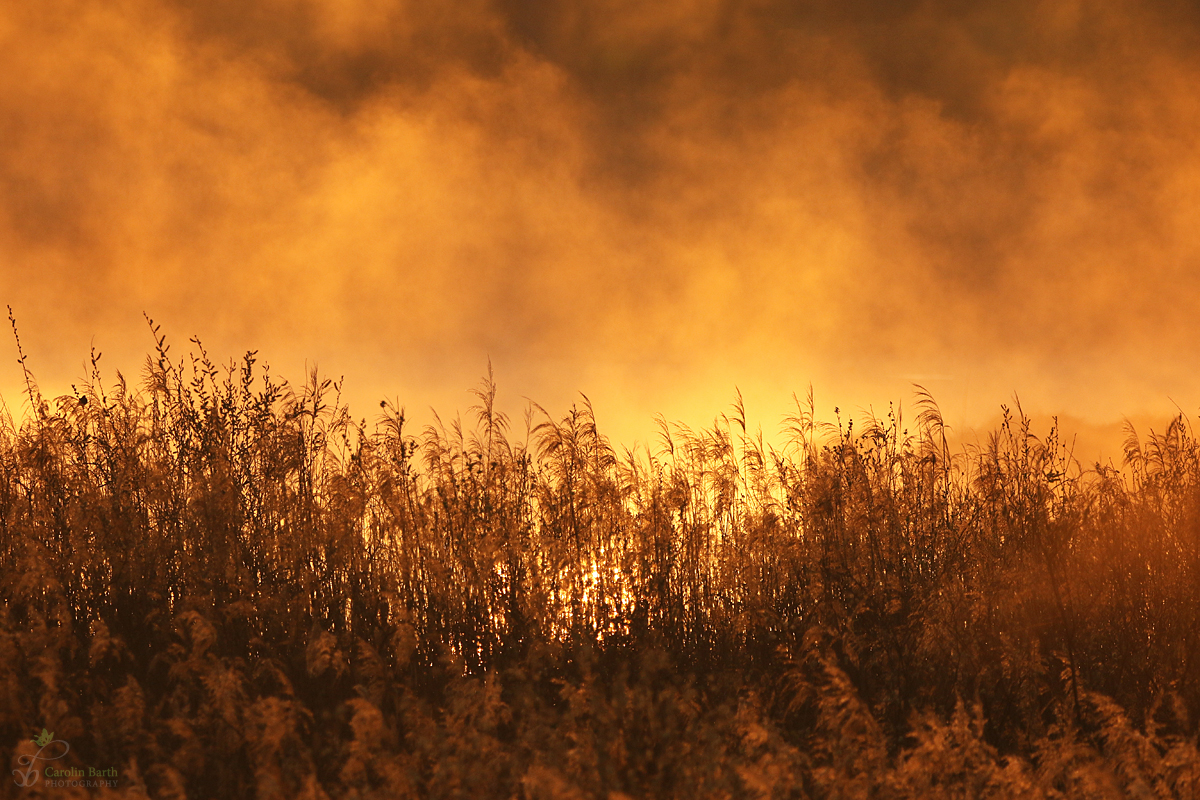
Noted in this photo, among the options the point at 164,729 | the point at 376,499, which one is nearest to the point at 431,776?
the point at 164,729

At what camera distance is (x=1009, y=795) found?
3.89 meters

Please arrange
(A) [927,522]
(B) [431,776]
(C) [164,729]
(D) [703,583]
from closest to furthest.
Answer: (B) [431,776] → (C) [164,729] → (D) [703,583] → (A) [927,522]

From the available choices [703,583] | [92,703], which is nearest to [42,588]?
[92,703]

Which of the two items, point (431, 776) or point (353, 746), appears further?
point (431, 776)

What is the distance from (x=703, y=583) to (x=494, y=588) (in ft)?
5.33

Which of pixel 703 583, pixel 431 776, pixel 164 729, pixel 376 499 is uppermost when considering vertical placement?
pixel 376 499

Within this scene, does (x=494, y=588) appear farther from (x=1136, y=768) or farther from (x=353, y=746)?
(x=1136, y=768)

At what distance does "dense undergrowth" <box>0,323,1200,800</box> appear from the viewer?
13.5ft

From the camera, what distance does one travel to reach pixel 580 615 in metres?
6.05

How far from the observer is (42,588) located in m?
5.82

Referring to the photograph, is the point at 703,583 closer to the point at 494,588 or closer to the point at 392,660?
the point at 494,588

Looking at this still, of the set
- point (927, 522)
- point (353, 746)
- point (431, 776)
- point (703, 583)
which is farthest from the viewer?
point (927, 522)

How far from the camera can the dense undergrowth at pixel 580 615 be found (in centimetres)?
411

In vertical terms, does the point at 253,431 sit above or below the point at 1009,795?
above
